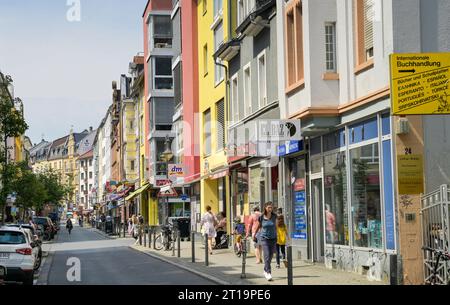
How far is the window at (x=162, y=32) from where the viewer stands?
6012 centimetres

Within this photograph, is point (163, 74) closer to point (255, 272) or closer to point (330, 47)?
point (330, 47)

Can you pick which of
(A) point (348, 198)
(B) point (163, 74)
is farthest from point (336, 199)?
(B) point (163, 74)

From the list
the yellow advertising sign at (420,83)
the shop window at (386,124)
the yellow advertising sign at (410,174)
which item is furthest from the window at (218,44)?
the yellow advertising sign at (420,83)

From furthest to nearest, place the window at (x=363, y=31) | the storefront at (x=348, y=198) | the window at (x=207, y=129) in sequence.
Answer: the window at (x=207, y=129)
the window at (x=363, y=31)
the storefront at (x=348, y=198)

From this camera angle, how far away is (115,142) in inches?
4161

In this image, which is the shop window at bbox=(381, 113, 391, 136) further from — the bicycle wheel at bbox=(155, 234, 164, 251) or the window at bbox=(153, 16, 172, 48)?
the window at bbox=(153, 16, 172, 48)

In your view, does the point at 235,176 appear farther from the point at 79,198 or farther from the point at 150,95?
the point at 79,198

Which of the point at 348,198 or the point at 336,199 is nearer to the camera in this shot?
the point at 348,198

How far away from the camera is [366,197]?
17.8 meters

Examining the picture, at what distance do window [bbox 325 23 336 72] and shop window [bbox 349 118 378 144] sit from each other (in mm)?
1959

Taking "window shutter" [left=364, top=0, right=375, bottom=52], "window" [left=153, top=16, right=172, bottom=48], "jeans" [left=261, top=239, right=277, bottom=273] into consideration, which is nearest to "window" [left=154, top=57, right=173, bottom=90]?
"window" [left=153, top=16, right=172, bottom=48]

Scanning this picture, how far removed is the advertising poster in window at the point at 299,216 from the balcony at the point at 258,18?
6.29 meters

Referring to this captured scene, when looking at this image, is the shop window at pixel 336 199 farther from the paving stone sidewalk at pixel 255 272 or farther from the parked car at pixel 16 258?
the parked car at pixel 16 258

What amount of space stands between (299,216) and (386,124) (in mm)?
7491
